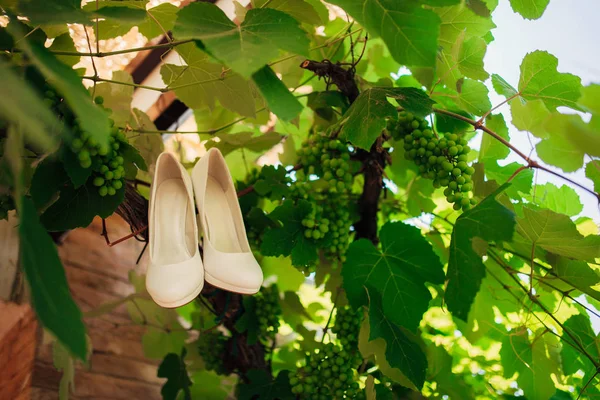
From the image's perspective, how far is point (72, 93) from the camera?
1.77 feet

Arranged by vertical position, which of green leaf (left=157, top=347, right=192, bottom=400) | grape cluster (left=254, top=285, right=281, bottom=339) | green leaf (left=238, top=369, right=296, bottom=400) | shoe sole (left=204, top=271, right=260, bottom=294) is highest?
shoe sole (left=204, top=271, right=260, bottom=294)

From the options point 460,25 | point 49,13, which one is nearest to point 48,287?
point 49,13

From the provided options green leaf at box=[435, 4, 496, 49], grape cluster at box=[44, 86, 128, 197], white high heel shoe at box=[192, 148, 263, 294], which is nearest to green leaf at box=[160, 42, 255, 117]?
white high heel shoe at box=[192, 148, 263, 294]

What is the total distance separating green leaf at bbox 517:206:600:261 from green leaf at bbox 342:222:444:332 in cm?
19

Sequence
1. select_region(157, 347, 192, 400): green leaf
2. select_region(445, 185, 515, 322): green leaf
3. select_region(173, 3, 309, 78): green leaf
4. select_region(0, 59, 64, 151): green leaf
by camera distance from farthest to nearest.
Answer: select_region(157, 347, 192, 400): green leaf → select_region(445, 185, 515, 322): green leaf → select_region(173, 3, 309, 78): green leaf → select_region(0, 59, 64, 151): green leaf

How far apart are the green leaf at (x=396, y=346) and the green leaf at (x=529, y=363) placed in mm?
396

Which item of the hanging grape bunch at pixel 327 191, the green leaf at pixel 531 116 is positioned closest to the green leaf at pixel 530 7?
the green leaf at pixel 531 116

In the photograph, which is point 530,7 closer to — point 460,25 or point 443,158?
point 460,25

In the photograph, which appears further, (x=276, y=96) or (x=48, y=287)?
(x=276, y=96)

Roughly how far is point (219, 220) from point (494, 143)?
0.66 metres

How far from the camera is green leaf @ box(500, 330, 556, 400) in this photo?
4.03ft

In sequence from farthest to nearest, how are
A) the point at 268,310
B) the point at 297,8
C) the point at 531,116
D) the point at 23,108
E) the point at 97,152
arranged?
the point at 268,310, the point at 531,116, the point at 297,8, the point at 97,152, the point at 23,108

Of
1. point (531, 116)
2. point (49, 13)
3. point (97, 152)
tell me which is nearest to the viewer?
point (49, 13)

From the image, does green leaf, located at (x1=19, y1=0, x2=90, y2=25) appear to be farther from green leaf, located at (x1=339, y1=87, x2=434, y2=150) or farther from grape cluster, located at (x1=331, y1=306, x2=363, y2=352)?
grape cluster, located at (x1=331, y1=306, x2=363, y2=352)
